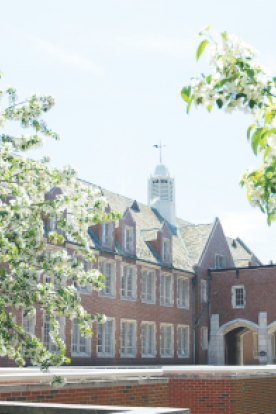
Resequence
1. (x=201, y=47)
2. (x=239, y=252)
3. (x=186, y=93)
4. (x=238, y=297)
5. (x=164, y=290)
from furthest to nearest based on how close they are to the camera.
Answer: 1. (x=239, y=252)
2. (x=238, y=297)
3. (x=164, y=290)
4. (x=186, y=93)
5. (x=201, y=47)

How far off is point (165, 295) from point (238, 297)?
19.4ft

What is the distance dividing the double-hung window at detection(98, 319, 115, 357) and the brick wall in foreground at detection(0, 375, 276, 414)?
→ 1405cm

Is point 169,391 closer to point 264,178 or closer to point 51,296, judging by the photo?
point 51,296

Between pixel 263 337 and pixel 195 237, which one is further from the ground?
pixel 195 237

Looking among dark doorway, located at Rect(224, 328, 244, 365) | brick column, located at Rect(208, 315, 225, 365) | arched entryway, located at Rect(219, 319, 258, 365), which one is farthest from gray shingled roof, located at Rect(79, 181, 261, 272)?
dark doorway, located at Rect(224, 328, 244, 365)

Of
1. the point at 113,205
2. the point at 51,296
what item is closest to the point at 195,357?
the point at 113,205

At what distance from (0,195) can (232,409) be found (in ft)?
26.0

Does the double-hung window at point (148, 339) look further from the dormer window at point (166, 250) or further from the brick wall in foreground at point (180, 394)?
the brick wall in foreground at point (180, 394)

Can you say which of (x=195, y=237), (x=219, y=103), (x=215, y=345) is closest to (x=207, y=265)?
(x=195, y=237)

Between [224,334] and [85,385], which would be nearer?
[85,385]

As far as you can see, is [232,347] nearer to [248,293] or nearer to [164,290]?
[248,293]

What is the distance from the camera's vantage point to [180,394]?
47.8ft

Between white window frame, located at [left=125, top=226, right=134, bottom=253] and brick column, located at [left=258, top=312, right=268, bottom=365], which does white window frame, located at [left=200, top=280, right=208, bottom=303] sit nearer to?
brick column, located at [left=258, top=312, right=268, bottom=365]

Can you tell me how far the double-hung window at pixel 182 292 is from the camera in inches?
1428
